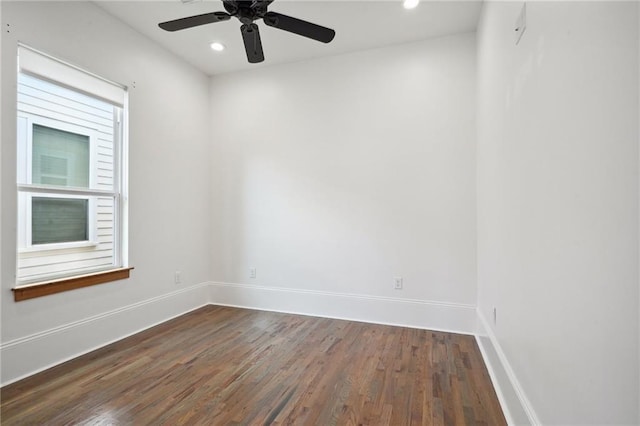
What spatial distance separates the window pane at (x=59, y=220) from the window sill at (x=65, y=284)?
32cm

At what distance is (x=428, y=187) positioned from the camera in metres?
3.15

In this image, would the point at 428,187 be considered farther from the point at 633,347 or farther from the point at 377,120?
the point at 633,347

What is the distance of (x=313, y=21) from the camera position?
2.84m

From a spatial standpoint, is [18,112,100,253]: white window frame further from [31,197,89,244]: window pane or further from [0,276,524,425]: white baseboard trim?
[0,276,524,425]: white baseboard trim

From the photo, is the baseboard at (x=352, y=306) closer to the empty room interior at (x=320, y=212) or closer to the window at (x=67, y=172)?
the empty room interior at (x=320, y=212)

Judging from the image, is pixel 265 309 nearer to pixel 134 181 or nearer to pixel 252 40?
pixel 134 181

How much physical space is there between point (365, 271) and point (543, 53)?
8.09ft

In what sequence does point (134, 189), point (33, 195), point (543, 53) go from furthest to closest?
point (134, 189), point (33, 195), point (543, 53)

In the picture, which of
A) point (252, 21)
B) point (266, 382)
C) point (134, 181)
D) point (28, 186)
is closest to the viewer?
point (252, 21)

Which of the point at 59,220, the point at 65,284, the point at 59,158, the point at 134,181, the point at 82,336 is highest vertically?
the point at 59,158

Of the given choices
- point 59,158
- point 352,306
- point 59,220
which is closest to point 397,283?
point 352,306

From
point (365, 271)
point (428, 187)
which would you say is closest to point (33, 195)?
point (365, 271)

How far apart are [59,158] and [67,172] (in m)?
0.12

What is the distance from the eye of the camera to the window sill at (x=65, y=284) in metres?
2.15
